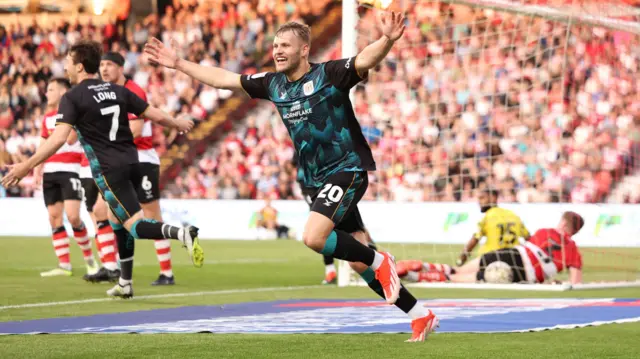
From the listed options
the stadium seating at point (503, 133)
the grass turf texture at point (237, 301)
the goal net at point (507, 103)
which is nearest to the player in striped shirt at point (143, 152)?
the grass turf texture at point (237, 301)

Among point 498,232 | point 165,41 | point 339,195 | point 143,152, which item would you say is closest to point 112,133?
point 143,152

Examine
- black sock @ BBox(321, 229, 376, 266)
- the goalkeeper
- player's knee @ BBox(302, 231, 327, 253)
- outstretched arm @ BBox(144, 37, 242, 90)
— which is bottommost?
the goalkeeper

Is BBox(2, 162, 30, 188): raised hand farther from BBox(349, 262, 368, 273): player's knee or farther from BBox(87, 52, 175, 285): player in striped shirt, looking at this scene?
BBox(349, 262, 368, 273): player's knee

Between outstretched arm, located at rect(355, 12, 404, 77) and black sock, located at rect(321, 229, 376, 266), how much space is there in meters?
1.07

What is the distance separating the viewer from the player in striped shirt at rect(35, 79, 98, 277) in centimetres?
1334

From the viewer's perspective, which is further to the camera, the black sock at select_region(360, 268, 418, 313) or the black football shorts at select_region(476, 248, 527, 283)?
the black football shorts at select_region(476, 248, 527, 283)

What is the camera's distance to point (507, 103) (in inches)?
600

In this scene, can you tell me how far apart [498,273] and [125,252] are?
14.5 ft

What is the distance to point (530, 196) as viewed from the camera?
61.5 feet

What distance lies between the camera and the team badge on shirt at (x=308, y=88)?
287 inches

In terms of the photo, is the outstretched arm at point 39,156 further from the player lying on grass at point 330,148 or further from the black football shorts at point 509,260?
the black football shorts at point 509,260

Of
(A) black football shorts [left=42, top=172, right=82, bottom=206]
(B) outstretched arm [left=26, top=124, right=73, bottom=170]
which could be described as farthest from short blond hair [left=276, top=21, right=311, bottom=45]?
(A) black football shorts [left=42, top=172, right=82, bottom=206]

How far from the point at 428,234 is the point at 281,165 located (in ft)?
16.4

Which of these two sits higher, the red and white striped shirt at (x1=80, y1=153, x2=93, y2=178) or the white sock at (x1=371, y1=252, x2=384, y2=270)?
the red and white striped shirt at (x1=80, y1=153, x2=93, y2=178)
